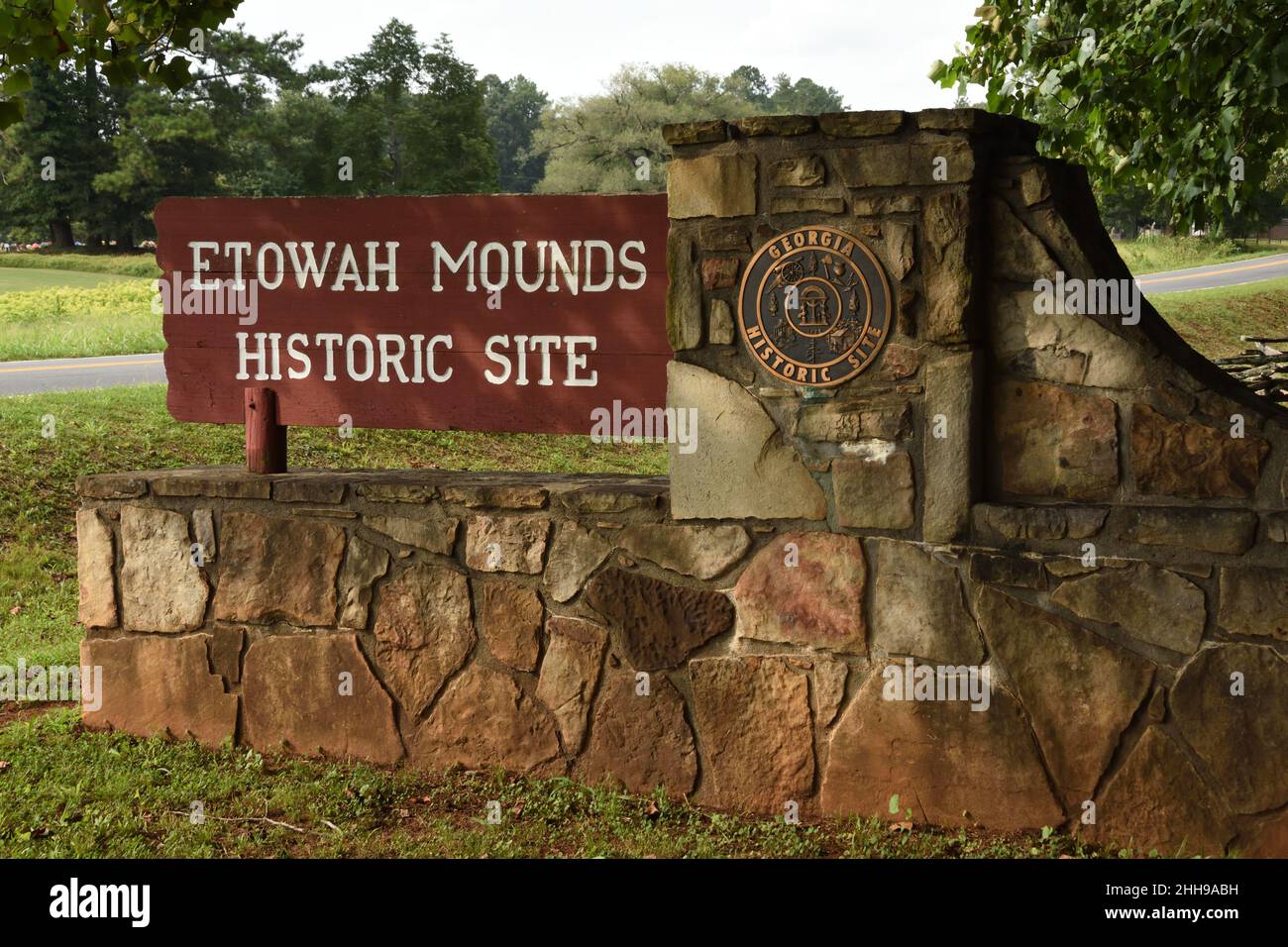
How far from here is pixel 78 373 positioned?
13594 millimetres

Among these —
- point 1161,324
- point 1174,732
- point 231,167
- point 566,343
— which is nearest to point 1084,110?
point 1161,324

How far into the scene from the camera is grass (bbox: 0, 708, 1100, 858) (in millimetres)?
3908

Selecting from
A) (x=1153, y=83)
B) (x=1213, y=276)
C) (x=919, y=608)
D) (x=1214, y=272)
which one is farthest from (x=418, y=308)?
(x=1214, y=272)

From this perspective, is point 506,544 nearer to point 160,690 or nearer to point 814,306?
point 814,306

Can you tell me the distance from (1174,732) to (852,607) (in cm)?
97

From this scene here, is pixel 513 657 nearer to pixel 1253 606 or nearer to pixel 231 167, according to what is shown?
pixel 1253 606

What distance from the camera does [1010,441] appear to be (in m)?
3.88

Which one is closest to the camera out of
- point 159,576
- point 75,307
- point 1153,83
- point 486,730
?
point 486,730

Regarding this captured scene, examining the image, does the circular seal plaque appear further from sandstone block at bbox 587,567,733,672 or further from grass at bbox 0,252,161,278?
grass at bbox 0,252,161,278

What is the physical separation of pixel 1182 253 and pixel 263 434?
1272 inches

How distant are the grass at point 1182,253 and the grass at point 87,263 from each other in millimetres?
24165

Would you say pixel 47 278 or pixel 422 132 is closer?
pixel 47 278

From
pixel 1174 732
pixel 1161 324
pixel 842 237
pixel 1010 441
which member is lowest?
pixel 1174 732

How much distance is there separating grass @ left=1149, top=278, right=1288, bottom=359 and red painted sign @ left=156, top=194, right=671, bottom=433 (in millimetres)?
16300
